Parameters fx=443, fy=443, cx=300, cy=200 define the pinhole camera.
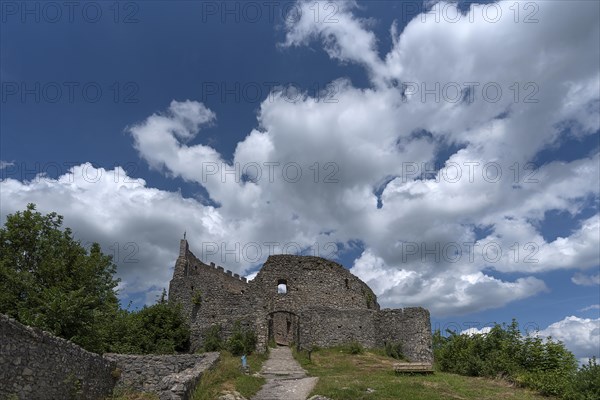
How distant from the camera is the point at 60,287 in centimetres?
2027

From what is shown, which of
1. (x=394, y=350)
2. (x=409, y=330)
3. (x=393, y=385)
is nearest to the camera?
(x=393, y=385)

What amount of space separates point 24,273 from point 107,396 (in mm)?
9952

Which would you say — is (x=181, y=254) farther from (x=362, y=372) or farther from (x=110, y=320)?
(x=362, y=372)

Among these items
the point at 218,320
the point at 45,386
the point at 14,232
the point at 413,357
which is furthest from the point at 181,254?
the point at 45,386

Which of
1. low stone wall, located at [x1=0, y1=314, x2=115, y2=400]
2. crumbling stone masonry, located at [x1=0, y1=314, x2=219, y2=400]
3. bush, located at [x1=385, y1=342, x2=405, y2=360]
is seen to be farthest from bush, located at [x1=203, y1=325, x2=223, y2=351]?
low stone wall, located at [x1=0, y1=314, x2=115, y2=400]

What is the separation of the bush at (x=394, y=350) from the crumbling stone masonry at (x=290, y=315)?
0.35 m

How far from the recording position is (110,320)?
23875mm

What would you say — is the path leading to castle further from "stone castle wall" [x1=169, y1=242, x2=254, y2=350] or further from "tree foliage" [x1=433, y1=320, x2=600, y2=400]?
"tree foliage" [x1=433, y1=320, x2=600, y2=400]

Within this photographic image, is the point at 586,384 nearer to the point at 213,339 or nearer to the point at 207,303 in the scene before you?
the point at 213,339

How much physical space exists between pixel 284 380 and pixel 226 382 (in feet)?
10.9

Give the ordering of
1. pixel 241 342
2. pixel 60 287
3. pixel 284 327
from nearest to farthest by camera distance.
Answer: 1. pixel 60 287
2. pixel 241 342
3. pixel 284 327

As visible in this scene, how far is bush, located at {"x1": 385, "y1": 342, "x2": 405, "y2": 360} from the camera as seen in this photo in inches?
1161

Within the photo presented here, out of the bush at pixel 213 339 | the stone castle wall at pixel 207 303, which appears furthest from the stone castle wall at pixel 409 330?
the bush at pixel 213 339

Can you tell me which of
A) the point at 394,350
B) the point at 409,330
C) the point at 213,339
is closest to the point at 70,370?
the point at 213,339
